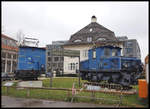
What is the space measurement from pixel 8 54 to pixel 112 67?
110ft

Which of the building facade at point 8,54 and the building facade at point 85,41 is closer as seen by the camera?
the building facade at point 85,41

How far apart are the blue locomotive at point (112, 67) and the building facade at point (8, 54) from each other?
2927 centimetres

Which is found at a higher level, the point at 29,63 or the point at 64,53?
the point at 64,53

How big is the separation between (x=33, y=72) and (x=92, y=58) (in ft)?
18.5

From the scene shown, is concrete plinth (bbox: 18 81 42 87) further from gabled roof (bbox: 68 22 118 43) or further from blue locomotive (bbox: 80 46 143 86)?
gabled roof (bbox: 68 22 118 43)

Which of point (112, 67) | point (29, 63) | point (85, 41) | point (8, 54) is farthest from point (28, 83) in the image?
point (8, 54)

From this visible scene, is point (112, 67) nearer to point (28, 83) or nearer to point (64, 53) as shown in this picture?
point (64, 53)

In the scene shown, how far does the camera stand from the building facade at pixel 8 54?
3881cm

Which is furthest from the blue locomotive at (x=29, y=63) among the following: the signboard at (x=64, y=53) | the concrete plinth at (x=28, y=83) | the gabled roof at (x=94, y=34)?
the gabled roof at (x=94, y=34)

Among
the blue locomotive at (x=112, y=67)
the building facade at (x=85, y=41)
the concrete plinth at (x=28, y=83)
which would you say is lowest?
the concrete plinth at (x=28, y=83)

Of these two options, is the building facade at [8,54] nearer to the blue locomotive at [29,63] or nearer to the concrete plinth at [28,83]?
the blue locomotive at [29,63]

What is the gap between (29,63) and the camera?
1433 centimetres

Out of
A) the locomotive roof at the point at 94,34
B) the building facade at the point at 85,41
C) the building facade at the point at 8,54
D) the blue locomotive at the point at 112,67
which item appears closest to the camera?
the blue locomotive at the point at 112,67

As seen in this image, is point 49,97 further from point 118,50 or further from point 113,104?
point 118,50
